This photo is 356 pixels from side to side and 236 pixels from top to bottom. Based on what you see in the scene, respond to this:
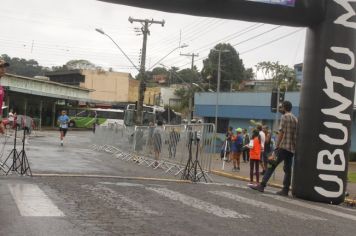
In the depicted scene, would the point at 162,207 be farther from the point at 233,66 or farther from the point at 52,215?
the point at 233,66

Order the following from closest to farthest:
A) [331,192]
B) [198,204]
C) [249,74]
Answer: [198,204] < [331,192] < [249,74]

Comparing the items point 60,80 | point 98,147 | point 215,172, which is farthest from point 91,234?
point 60,80

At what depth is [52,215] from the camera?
7344mm

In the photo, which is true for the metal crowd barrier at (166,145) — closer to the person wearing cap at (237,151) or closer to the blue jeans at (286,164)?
the blue jeans at (286,164)

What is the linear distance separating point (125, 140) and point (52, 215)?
60.9ft

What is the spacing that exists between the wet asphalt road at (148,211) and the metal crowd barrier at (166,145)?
390 centimetres

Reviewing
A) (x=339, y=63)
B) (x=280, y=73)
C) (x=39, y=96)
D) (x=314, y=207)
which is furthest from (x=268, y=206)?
(x=280, y=73)

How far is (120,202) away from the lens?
8852 mm

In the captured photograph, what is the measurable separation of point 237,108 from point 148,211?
42571 mm

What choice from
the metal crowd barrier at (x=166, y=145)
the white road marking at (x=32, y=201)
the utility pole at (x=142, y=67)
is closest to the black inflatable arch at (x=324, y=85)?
the metal crowd barrier at (x=166, y=145)

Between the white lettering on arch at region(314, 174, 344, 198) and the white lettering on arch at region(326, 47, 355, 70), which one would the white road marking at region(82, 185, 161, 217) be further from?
the white lettering on arch at region(326, 47, 355, 70)

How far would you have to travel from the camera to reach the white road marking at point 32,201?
295 inches

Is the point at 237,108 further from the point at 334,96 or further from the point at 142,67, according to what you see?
the point at 334,96

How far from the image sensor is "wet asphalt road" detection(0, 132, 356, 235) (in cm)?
689
